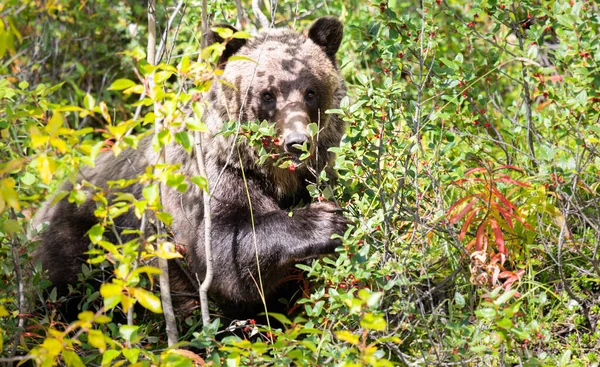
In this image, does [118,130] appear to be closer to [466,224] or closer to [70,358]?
[70,358]

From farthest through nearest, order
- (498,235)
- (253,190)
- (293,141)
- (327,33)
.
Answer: (327,33) < (253,190) < (293,141) < (498,235)

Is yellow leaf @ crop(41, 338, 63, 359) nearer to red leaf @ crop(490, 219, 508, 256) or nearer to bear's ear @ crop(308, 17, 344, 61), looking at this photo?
red leaf @ crop(490, 219, 508, 256)

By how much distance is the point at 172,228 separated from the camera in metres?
5.19

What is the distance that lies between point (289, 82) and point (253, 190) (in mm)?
798

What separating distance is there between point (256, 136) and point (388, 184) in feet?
3.50

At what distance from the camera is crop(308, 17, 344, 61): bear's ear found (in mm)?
5484

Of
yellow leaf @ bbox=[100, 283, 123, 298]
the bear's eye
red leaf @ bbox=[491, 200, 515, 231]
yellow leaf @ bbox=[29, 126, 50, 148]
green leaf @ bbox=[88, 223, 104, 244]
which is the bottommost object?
red leaf @ bbox=[491, 200, 515, 231]

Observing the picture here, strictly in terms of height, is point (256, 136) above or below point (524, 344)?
above

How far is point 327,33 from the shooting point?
218 inches

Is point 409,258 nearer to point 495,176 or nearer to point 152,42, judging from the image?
Answer: point 495,176

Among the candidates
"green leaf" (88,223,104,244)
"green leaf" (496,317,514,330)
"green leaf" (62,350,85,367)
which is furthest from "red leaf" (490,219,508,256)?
"green leaf" (62,350,85,367)

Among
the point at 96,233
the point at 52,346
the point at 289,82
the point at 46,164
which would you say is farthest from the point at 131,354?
the point at 289,82

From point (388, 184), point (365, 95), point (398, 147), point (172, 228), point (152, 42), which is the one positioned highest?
point (152, 42)

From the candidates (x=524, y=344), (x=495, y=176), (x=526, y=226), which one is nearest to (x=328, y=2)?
(x=495, y=176)
